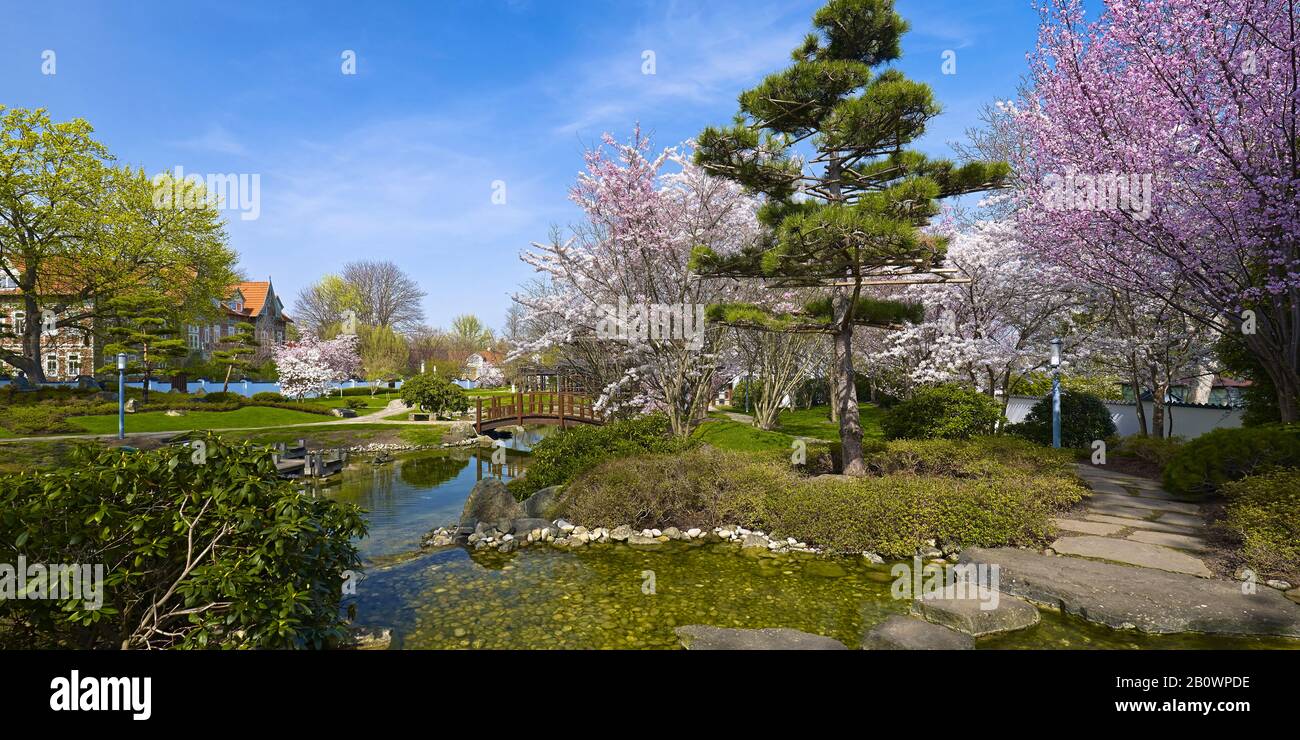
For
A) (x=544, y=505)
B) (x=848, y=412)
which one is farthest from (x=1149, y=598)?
(x=544, y=505)

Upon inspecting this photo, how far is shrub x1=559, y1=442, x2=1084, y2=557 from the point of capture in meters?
7.54

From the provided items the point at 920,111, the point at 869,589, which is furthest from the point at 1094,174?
the point at 869,589

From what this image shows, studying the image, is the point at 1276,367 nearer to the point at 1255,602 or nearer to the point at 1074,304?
the point at 1255,602

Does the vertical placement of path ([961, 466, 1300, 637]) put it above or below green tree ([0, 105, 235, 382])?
below

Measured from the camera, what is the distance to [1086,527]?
7680mm

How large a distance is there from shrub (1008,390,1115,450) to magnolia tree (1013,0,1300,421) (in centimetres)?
552

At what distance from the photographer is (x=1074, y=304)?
14906 millimetres

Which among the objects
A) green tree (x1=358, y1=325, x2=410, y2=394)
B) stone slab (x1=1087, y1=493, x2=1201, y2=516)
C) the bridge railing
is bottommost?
stone slab (x1=1087, y1=493, x2=1201, y2=516)

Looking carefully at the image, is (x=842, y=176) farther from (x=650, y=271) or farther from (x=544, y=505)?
(x=544, y=505)

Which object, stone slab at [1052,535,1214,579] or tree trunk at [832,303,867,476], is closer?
stone slab at [1052,535,1214,579]

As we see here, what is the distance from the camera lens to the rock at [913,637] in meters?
4.61

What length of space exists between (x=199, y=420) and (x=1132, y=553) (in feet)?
104

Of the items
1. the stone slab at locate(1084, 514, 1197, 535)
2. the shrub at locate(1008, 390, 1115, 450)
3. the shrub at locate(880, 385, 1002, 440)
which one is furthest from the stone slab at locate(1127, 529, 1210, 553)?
the shrub at locate(1008, 390, 1115, 450)

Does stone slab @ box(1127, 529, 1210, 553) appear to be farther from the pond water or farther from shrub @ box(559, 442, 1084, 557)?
the pond water
